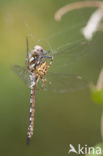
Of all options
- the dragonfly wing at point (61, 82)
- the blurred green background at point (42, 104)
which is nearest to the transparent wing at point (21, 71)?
the dragonfly wing at point (61, 82)

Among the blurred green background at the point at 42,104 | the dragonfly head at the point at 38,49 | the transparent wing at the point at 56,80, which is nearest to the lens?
the dragonfly head at the point at 38,49

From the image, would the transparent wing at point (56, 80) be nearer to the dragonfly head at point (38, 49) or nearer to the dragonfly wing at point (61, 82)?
the dragonfly wing at point (61, 82)

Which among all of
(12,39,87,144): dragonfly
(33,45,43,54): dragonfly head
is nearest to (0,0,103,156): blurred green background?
(12,39,87,144): dragonfly

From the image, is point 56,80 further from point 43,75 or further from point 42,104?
point 42,104

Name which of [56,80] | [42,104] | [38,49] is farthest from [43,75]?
[42,104]

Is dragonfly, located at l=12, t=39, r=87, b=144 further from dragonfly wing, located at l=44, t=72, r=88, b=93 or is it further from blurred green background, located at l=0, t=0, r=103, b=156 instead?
blurred green background, located at l=0, t=0, r=103, b=156

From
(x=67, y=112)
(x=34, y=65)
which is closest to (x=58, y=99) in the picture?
(x=67, y=112)

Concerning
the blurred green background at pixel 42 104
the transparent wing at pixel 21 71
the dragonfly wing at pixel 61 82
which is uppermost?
the blurred green background at pixel 42 104
